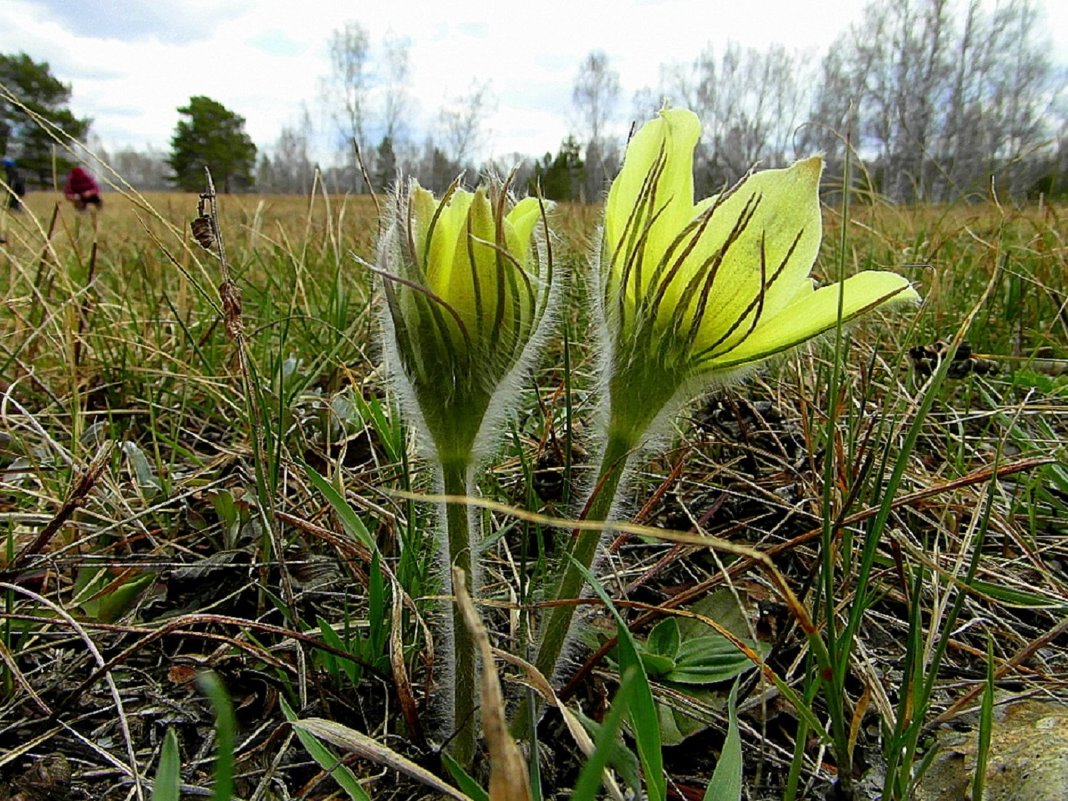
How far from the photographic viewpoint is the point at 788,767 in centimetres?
98

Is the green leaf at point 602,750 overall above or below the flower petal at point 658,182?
below

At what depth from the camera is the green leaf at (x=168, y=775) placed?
569 mm

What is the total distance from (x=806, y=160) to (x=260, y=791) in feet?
3.19

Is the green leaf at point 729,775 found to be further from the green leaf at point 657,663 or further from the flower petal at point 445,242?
the flower petal at point 445,242

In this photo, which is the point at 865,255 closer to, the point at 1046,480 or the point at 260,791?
the point at 1046,480

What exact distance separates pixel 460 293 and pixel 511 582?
599 millimetres

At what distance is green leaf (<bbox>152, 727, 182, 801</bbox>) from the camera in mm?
569

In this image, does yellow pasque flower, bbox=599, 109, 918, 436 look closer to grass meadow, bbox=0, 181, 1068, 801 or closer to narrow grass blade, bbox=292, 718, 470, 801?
grass meadow, bbox=0, 181, 1068, 801

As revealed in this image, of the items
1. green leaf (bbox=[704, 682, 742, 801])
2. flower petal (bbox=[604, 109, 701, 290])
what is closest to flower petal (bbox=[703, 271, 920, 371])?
flower petal (bbox=[604, 109, 701, 290])

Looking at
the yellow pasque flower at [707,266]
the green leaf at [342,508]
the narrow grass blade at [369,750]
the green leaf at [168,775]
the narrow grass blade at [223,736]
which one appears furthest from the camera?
the green leaf at [342,508]

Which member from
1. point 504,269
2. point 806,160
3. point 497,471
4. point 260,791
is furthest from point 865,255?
point 260,791

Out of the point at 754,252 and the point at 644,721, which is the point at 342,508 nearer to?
the point at 644,721

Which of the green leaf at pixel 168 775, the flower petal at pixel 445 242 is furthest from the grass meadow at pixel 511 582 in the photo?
the flower petal at pixel 445 242

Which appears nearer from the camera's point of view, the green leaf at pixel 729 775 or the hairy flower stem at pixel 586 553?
the green leaf at pixel 729 775
